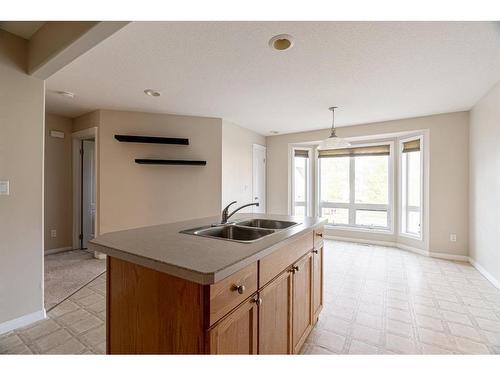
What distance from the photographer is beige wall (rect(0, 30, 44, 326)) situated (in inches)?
74.7

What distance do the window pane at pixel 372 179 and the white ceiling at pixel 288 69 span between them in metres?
1.24

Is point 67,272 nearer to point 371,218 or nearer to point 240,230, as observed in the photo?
point 240,230

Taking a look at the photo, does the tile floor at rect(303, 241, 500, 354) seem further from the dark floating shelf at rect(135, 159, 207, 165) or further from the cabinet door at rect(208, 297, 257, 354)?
the dark floating shelf at rect(135, 159, 207, 165)

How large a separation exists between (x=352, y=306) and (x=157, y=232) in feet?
6.67

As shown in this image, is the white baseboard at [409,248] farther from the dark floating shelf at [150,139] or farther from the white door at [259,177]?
the dark floating shelf at [150,139]

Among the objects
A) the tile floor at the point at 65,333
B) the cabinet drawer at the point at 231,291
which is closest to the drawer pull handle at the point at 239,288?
the cabinet drawer at the point at 231,291

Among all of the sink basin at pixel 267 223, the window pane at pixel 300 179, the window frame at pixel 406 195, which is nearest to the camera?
the sink basin at pixel 267 223

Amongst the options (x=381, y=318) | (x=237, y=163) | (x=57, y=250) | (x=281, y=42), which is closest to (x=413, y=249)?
(x=381, y=318)

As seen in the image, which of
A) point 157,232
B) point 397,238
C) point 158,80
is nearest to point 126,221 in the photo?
point 158,80

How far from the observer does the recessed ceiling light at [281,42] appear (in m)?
1.85

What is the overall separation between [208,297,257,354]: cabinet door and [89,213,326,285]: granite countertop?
205 millimetres

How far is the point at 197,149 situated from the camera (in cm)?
409

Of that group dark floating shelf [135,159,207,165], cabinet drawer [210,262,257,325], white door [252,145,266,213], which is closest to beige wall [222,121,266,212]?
Result: white door [252,145,266,213]

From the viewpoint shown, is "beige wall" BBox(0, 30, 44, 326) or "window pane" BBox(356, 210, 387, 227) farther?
"window pane" BBox(356, 210, 387, 227)
